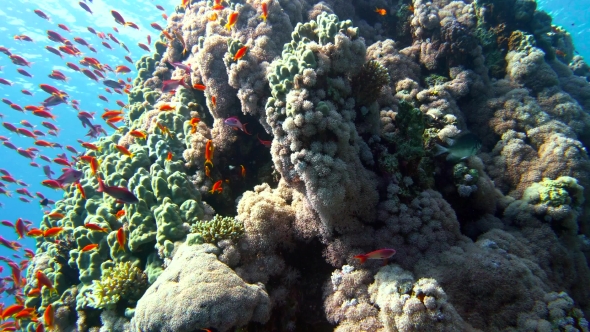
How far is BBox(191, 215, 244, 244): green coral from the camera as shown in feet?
14.6

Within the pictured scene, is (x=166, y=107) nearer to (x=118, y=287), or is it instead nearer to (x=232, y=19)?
(x=232, y=19)

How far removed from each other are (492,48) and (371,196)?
6910 mm

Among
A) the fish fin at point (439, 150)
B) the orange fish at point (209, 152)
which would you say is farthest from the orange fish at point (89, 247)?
the fish fin at point (439, 150)

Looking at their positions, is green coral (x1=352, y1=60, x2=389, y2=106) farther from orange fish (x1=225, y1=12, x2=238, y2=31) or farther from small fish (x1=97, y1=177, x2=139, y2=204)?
small fish (x1=97, y1=177, x2=139, y2=204)

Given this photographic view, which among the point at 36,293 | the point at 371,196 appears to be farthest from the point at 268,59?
the point at 36,293

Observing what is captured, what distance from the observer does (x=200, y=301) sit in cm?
329

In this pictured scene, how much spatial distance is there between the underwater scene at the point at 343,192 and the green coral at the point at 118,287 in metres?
0.03

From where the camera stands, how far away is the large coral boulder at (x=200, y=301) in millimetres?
3256

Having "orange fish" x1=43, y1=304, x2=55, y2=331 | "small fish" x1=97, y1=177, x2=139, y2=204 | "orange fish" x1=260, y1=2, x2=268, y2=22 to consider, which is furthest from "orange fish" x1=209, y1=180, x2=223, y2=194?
"orange fish" x1=43, y1=304, x2=55, y2=331

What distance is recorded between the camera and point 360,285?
3916 millimetres

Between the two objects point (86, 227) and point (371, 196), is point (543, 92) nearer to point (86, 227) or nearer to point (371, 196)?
point (371, 196)

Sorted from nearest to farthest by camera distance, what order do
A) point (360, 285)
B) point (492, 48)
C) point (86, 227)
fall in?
point (360, 285), point (86, 227), point (492, 48)

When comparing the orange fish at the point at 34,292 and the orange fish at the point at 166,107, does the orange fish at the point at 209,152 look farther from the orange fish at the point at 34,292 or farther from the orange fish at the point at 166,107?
the orange fish at the point at 34,292

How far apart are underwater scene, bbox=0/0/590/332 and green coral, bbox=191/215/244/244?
0.09 ft
